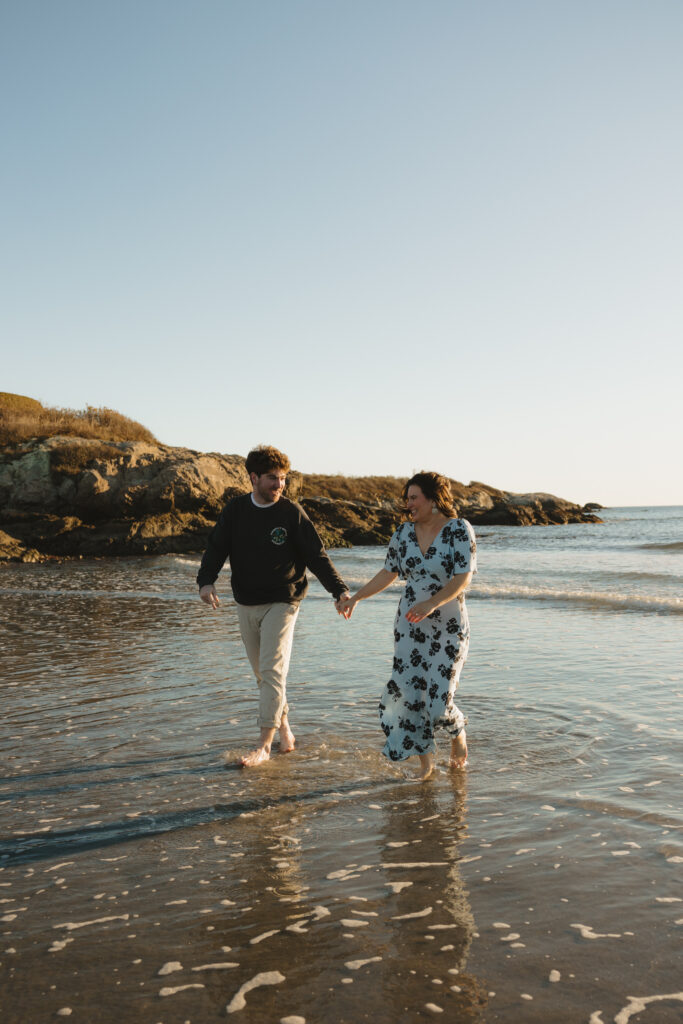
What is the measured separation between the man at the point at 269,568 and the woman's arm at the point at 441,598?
0.86m

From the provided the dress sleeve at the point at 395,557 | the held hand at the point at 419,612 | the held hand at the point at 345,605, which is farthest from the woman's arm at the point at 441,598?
the held hand at the point at 345,605

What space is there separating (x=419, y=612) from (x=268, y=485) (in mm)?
1516

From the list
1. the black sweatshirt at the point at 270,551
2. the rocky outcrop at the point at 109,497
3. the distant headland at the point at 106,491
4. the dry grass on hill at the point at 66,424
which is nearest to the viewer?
the black sweatshirt at the point at 270,551

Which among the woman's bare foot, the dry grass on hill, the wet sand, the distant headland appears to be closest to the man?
the wet sand

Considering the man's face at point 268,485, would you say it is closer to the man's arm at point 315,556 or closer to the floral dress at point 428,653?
→ the man's arm at point 315,556

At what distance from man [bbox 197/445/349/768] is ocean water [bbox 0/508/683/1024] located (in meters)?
0.56

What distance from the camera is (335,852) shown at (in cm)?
415

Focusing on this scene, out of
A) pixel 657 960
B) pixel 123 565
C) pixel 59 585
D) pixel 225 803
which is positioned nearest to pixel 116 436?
pixel 123 565

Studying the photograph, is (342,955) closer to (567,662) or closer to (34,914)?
(34,914)

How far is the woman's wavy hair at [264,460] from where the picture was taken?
5.68 meters

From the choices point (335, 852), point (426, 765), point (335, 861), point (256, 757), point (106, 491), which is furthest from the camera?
point (106, 491)

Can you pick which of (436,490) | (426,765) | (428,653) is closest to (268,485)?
(436,490)

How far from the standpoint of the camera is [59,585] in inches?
738

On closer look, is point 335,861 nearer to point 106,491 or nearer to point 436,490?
point 436,490
